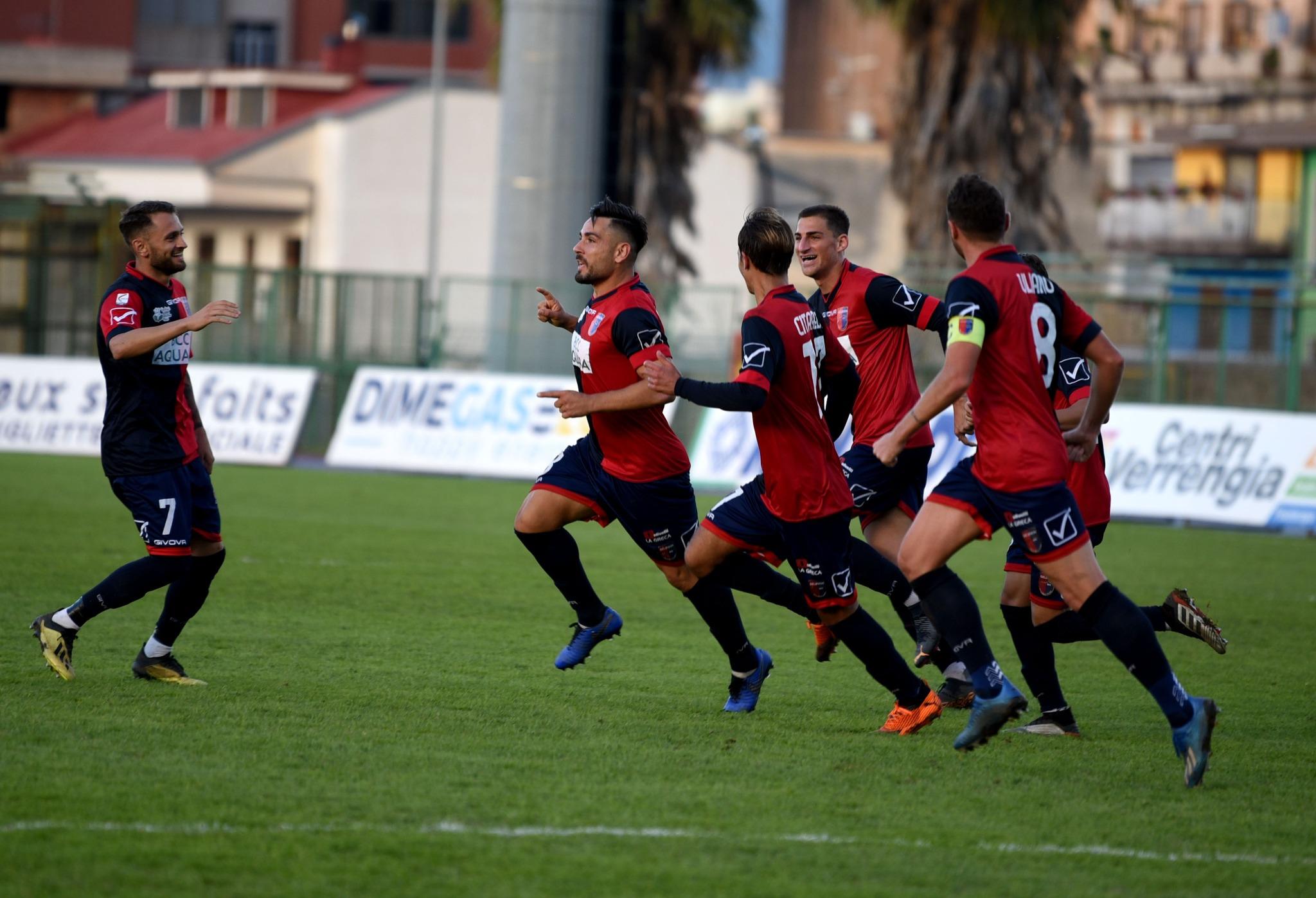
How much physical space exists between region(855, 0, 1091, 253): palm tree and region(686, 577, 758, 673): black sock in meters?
19.1

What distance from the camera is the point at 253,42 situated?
194 ft

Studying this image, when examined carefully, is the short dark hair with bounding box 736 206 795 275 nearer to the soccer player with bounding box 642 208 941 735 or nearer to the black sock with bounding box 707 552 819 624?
the soccer player with bounding box 642 208 941 735

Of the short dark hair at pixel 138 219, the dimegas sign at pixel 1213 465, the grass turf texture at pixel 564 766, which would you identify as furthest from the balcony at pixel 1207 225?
the short dark hair at pixel 138 219

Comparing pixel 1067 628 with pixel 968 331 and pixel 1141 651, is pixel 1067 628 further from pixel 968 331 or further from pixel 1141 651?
pixel 968 331

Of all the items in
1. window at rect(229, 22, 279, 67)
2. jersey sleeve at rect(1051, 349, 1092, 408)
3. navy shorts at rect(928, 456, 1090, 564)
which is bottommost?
navy shorts at rect(928, 456, 1090, 564)

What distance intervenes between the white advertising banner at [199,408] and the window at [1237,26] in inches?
1491

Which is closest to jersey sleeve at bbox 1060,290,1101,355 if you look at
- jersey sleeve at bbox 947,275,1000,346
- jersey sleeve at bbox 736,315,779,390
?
jersey sleeve at bbox 947,275,1000,346

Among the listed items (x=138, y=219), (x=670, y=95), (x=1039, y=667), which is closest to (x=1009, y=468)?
(x=1039, y=667)

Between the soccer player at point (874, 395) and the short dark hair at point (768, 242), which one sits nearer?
the short dark hair at point (768, 242)

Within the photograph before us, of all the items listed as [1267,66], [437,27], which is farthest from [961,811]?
[1267,66]

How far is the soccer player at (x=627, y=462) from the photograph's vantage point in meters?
7.35

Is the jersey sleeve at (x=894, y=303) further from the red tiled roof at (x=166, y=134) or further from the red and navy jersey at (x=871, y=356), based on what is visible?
the red tiled roof at (x=166, y=134)

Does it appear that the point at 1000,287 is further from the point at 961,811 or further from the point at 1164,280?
the point at 1164,280

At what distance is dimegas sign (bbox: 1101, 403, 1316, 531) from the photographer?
1645cm
